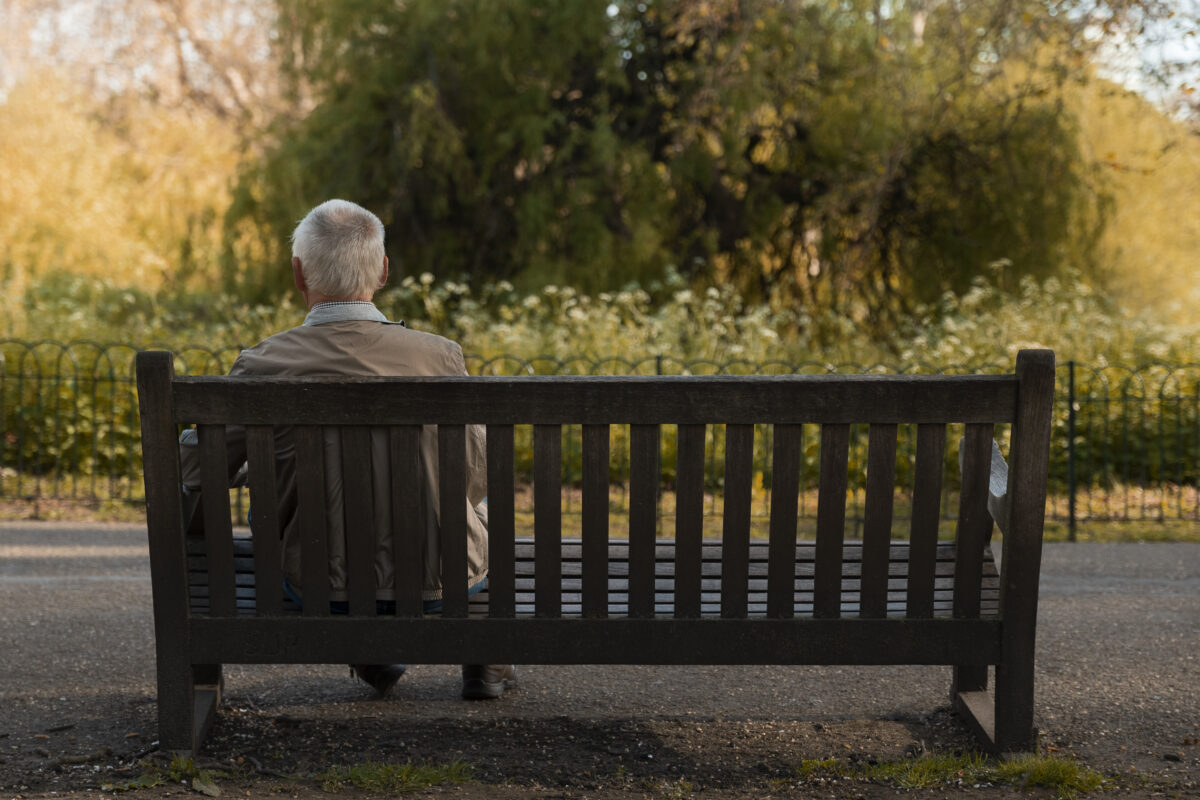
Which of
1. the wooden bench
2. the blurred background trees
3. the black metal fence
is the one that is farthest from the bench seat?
the blurred background trees

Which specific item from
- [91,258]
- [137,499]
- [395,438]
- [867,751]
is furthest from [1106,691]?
[91,258]

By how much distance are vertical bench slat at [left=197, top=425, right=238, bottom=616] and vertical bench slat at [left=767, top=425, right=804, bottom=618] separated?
4.73 ft

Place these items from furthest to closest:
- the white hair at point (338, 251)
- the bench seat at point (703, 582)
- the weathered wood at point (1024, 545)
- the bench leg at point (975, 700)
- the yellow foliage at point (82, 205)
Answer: the yellow foliage at point (82, 205) → the bench leg at point (975, 700) → the white hair at point (338, 251) → the bench seat at point (703, 582) → the weathered wood at point (1024, 545)

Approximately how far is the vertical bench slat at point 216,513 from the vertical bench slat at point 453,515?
22.3 inches

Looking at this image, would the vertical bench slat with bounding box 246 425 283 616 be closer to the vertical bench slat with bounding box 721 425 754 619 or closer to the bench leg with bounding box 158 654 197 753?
the bench leg with bounding box 158 654 197 753

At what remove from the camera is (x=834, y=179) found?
13.8 meters

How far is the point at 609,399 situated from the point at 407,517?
63cm

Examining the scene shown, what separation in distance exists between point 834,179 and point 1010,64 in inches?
113

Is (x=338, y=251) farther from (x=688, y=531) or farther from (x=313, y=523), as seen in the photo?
(x=688, y=531)

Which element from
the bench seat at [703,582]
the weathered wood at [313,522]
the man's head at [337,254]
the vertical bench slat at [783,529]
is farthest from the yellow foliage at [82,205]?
the vertical bench slat at [783,529]

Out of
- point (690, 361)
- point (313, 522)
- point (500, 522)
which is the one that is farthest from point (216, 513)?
point (690, 361)

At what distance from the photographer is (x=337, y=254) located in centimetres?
334

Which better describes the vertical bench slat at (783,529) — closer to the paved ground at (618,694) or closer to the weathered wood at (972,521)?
the weathered wood at (972,521)

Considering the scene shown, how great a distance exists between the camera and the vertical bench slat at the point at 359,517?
308 centimetres
